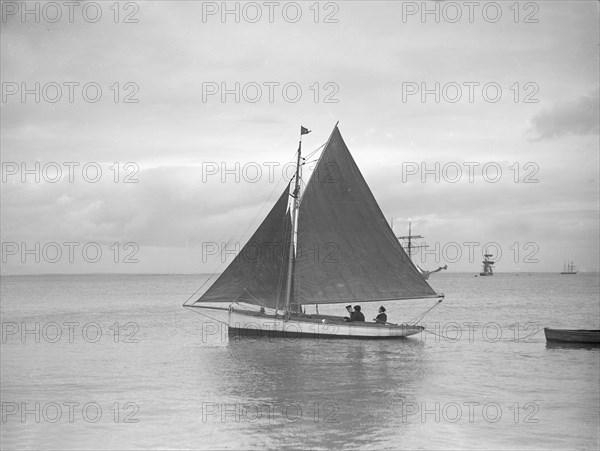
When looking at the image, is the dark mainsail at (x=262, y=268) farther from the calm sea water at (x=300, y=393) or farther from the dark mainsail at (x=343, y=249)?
the calm sea water at (x=300, y=393)

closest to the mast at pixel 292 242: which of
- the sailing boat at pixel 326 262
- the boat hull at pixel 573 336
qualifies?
the sailing boat at pixel 326 262

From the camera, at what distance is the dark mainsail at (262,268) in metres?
42.2

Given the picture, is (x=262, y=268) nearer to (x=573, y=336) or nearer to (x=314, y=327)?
(x=314, y=327)

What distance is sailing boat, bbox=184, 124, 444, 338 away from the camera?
41.9 m

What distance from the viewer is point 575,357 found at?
121ft

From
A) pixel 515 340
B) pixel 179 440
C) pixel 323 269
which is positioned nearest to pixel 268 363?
pixel 323 269

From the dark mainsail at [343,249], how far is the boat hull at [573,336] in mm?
7481

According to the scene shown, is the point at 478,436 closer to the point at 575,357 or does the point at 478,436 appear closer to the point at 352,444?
the point at 352,444

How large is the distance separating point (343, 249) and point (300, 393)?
665 inches

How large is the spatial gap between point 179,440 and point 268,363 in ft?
50.8

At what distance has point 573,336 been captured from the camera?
4112 centimetres

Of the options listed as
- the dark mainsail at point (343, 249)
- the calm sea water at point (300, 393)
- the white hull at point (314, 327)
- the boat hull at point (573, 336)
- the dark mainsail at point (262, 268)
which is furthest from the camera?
the dark mainsail at point (262, 268)

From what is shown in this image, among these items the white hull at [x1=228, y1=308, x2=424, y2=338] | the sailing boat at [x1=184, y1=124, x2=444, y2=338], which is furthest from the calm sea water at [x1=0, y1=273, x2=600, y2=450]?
the sailing boat at [x1=184, y1=124, x2=444, y2=338]

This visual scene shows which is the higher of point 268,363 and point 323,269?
point 323,269
